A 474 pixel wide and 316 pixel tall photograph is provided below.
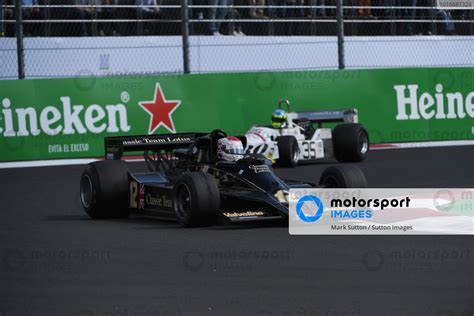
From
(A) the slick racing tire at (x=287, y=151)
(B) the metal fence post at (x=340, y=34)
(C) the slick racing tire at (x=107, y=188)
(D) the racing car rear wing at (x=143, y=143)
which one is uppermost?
(B) the metal fence post at (x=340, y=34)

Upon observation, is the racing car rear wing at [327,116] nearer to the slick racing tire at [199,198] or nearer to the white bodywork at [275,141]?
the white bodywork at [275,141]

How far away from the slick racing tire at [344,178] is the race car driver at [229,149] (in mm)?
1024

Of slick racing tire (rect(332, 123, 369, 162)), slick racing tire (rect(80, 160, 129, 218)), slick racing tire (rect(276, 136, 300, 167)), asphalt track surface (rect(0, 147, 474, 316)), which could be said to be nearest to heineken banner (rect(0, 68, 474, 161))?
slick racing tire (rect(332, 123, 369, 162))

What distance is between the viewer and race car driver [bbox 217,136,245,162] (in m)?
12.6

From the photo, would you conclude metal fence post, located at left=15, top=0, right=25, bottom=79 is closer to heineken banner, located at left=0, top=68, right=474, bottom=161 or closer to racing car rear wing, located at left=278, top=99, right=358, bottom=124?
heineken banner, located at left=0, top=68, right=474, bottom=161

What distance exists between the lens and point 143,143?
45.0 feet

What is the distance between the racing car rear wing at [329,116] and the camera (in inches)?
838

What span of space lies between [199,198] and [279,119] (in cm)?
950

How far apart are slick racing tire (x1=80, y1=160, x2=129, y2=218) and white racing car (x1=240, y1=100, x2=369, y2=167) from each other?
7080 millimetres

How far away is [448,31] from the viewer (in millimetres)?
26188

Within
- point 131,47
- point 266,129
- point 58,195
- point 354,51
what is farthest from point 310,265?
point 354,51

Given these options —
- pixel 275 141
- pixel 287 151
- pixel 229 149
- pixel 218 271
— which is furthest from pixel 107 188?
pixel 275 141

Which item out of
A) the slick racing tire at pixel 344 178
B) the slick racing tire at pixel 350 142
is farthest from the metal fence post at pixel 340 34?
the slick racing tire at pixel 344 178

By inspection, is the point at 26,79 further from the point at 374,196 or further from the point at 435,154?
the point at 374,196
